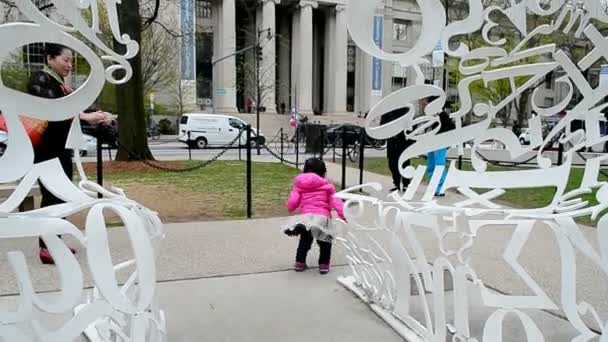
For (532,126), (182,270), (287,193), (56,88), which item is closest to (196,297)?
(182,270)

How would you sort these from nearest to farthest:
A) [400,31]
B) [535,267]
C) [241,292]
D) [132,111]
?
[241,292]
[535,267]
[132,111]
[400,31]

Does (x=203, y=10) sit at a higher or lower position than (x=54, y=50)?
higher

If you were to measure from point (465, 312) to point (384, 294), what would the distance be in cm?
108

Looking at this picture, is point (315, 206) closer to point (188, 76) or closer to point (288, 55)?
point (188, 76)

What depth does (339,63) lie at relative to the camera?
53.5 m

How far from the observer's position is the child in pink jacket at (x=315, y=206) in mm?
4699

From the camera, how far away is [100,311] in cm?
243

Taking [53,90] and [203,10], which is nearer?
[53,90]

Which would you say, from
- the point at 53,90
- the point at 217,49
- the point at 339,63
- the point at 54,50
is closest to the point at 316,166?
the point at 53,90

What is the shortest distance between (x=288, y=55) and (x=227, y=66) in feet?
34.3

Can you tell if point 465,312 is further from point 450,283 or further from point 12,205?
point 12,205

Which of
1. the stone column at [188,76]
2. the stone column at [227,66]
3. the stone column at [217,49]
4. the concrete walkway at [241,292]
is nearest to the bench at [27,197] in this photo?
the concrete walkway at [241,292]

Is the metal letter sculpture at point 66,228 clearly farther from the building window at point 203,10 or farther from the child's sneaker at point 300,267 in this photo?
the building window at point 203,10

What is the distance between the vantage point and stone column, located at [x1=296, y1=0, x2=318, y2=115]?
5103 cm
